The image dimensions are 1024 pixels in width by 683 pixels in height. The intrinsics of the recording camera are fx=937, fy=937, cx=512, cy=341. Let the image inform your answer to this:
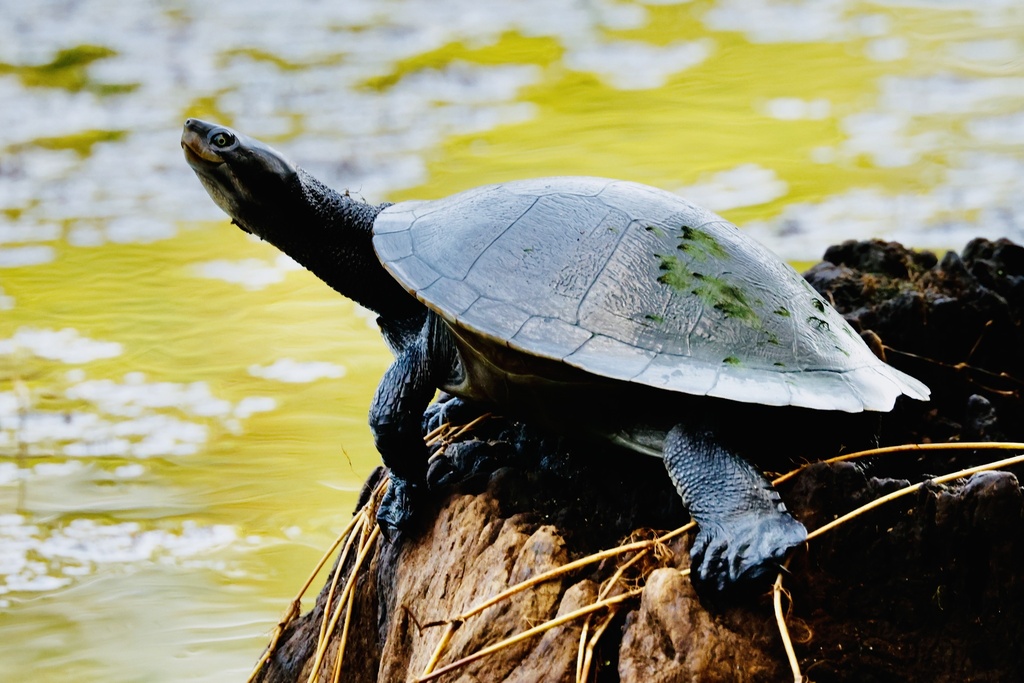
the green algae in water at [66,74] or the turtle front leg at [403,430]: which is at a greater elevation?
the green algae in water at [66,74]

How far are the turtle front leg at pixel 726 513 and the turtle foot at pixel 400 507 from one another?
2.00ft

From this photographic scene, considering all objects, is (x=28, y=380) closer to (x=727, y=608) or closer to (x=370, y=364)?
→ (x=370, y=364)

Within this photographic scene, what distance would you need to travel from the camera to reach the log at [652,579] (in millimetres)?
1348

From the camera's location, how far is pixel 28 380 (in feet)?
14.1

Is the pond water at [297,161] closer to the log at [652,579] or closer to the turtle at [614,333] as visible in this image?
the log at [652,579]

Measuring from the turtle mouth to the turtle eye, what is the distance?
2 cm

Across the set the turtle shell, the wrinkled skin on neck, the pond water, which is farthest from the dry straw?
the pond water

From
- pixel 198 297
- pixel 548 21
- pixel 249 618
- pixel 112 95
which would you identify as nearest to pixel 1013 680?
pixel 249 618

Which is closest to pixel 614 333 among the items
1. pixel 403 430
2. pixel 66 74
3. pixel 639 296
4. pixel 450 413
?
pixel 639 296

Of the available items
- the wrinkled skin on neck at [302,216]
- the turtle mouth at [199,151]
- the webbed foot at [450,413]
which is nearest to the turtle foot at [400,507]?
the webbed foot at [450,413]

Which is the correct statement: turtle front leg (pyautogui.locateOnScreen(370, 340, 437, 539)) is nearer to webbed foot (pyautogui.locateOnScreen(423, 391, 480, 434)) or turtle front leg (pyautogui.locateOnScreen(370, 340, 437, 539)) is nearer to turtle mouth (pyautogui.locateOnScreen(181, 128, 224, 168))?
webbed foot (pyautogui.locateOnScreen(423, 391, 480, 434))

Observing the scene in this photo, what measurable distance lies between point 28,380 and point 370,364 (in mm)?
1554

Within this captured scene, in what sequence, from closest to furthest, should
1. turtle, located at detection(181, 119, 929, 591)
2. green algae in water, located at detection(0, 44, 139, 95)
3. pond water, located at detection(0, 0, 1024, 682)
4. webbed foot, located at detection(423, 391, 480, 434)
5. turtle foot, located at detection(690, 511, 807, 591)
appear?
1. turtle foot, located at detection(690, 511, 807, 591)
2. turtle, located at detection(181, 119, 929, 591)
3. webbed foot, located at detection(423, 391, 480, 434)
4. pond water, located at detection(0, 0, 1024, 682)
5. green algae in water, located at detection(0, 44, 139, 95)

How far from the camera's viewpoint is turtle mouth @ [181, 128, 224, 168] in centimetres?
200
